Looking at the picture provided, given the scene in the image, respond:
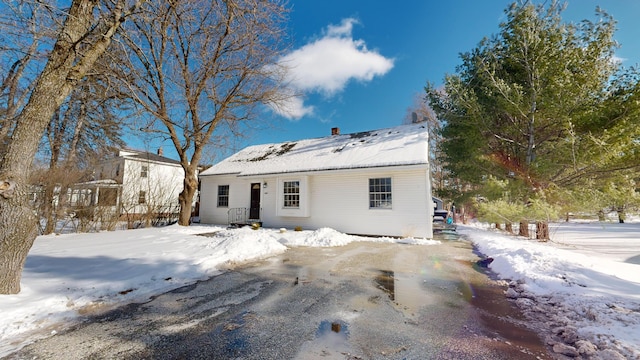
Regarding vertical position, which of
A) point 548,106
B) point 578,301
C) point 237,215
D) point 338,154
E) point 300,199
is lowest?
point 578,301

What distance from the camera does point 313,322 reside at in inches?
122

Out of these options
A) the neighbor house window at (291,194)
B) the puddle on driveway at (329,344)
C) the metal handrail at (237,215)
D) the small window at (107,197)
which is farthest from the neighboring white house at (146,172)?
the puddle on driveway at (329,344)

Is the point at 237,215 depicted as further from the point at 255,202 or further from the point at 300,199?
the point at 300,199

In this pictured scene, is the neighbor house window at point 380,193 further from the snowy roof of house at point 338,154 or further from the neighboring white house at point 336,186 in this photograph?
the snowy roof of house at point 338,154

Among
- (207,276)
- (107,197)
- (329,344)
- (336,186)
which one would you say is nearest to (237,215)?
(107,197)

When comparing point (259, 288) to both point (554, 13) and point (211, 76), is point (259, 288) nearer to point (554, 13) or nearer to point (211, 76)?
point (211, 76)

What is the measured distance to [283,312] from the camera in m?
3.39

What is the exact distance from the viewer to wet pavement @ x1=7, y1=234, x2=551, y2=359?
247 cm

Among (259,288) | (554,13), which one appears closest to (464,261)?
(259,288)

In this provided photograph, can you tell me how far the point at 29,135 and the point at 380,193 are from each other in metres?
10.3

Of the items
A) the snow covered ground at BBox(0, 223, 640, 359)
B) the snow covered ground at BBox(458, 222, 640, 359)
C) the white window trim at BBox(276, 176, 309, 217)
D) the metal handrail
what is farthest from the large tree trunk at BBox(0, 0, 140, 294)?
the metal handrail

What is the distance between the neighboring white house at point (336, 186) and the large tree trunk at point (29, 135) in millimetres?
8878

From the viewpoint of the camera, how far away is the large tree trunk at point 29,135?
3.47m

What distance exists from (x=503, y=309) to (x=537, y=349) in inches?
44.5
